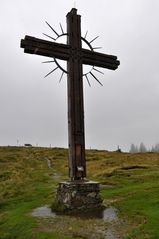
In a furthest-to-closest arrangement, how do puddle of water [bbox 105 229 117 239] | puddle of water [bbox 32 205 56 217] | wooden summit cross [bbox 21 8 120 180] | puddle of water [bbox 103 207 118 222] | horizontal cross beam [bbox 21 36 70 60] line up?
wooden summit cross [bbox 21 8 120 180] < horizontal cross beam [bbox 21 36 70 60] < puddle of water [bbox 32 205 56 217] < puddle of water [bbox 103 207 118 222] < puddle of water [bbox 105 229 117 239]

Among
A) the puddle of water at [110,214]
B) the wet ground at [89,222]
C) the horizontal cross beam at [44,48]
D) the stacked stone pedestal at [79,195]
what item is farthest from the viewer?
the horizontal cross beam at [44,48]

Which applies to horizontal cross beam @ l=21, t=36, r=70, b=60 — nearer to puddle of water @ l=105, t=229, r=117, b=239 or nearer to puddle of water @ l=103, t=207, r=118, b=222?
puddle of water @ l=103, t=207, r=118, b=222

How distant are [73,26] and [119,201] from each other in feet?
29.9

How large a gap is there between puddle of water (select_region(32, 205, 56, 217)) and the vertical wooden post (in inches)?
74.6

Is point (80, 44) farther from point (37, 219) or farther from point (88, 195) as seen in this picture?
point (37, 219)

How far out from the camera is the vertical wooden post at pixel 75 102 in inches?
666

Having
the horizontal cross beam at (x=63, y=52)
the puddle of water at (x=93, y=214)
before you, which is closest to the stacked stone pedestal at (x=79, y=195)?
the puddle of water at (x=93, y=214)

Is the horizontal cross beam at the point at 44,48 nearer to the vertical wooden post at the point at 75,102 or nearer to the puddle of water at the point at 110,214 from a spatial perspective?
the vertical wooden post at the point at 75,102

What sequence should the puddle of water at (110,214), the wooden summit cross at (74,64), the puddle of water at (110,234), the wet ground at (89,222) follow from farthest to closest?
the wooden summit cross at (74,64)
the puddle of water at (110,214)
the wet ground at (89,222)
the puddle of water at (110,234)

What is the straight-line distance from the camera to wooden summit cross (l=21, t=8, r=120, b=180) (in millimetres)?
16828

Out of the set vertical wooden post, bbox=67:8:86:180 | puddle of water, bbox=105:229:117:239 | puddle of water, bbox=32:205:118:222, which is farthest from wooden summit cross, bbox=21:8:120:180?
puddle of water, bbox=105:229:117:239

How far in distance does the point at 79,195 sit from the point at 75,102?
4343mm

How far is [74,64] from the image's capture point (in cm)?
1777

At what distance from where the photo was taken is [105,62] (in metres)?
18.7
